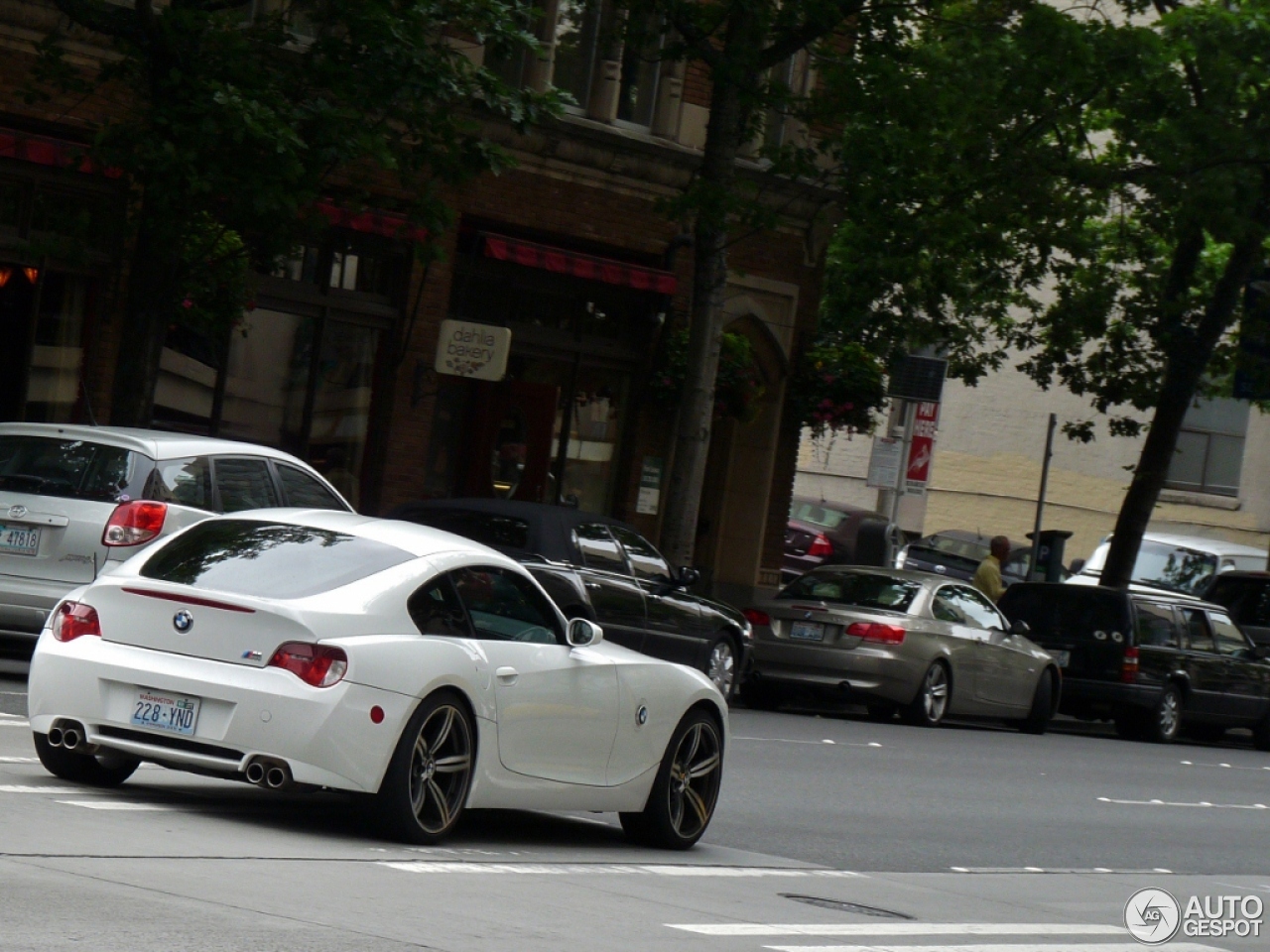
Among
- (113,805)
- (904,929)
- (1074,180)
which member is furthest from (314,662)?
(1074,180)

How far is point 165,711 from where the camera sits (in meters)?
8.51

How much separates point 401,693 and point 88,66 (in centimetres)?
1373

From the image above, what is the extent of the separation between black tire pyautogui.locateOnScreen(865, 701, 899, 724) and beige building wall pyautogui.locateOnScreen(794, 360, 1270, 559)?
29.2 metres

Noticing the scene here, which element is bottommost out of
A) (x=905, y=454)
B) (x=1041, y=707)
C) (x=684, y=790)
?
(x=1041, y=707)

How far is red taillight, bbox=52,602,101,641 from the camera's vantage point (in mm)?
8859

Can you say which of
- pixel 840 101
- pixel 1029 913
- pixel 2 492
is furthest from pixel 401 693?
pixel 840 101

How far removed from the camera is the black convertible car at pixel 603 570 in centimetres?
1717

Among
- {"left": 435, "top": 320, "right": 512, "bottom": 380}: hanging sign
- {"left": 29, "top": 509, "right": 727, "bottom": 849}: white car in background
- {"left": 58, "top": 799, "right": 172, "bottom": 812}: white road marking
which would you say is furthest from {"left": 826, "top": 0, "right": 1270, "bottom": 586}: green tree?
{"left": 58, "top": 799, "right": 172, "bottom": 812}: white road marking

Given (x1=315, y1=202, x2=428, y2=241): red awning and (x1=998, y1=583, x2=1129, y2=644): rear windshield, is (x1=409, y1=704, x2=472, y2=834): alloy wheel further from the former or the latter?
(x1=998, y1=583, x2=1129, y2=644): rear windshield

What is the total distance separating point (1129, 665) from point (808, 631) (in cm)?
530

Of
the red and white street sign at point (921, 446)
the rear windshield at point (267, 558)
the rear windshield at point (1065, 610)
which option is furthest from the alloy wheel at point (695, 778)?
the red and white street sign at point (921, 446)

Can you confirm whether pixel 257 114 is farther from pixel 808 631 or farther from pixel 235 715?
pixel 235 715

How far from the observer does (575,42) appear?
25.7 m

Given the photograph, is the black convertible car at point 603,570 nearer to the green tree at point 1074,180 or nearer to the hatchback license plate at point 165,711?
the green tree at point 1074,180
